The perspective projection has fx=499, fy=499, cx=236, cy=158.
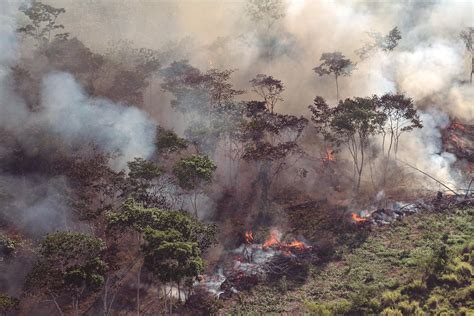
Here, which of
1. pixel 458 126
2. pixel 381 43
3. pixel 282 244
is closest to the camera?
pixel 282 244

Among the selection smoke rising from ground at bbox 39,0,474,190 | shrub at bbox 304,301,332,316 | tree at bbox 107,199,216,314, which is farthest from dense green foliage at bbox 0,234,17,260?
smoke rising from ground at bbox 39,0,474,190

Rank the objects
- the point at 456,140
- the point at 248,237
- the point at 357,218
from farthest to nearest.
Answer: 1. the point at 456,140
2. the point at 357,218
3. the point at 248,237

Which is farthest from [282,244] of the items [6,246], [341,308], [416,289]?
[6,246]

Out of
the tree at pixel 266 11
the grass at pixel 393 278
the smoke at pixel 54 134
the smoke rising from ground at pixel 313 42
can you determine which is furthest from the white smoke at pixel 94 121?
the tree at pixel 266 11

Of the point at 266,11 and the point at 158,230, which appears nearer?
the point at 158,230

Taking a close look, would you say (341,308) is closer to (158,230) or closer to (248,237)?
(248,237)

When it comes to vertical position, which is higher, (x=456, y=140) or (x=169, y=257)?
(x=456, y=140)
